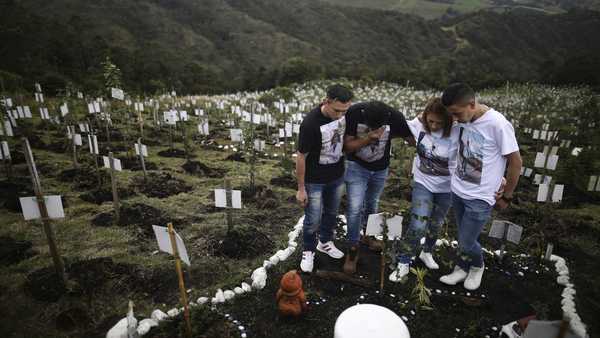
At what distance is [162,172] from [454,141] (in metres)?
5.84

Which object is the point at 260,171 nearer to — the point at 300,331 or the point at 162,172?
the point at 162,172

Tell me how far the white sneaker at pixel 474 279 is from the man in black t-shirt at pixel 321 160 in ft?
5.23

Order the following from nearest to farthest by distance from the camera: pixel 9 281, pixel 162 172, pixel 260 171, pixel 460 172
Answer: pixel 460 172 < pixel 9 281 < pixel 162 172 < pixel 260 171

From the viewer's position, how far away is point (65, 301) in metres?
3.04

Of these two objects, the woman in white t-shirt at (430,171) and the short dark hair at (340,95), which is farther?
the woman in white t-shirt at (430,171)

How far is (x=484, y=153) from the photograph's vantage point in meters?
2.72

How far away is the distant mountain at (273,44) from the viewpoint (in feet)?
83.4

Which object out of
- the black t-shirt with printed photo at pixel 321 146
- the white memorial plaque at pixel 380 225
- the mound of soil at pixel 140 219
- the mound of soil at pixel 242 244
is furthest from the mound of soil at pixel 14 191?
the white memorial plaque at pixel 380 225

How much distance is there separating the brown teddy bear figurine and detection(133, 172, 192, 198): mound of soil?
3.70 m

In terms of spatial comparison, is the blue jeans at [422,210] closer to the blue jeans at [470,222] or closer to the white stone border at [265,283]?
the blue jeans at [470,222]

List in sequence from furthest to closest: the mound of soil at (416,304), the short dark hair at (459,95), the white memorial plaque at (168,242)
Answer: the mound of soil at (416,304)
the short dark hair at (459,95)
the white memorial plaque at (168,242)

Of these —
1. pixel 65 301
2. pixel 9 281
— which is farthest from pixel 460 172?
pixel 9 281

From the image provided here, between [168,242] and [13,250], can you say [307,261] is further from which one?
[13,250]

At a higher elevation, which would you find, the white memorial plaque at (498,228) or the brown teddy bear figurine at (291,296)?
the white memorial plaque at (498,228)
